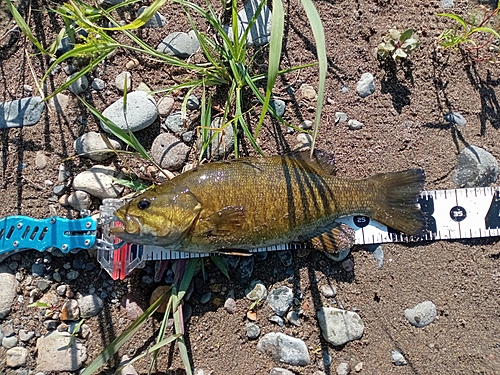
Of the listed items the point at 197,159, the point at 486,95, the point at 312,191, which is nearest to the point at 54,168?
the point at 197,159

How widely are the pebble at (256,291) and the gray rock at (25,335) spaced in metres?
1.89

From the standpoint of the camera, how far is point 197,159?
375cm

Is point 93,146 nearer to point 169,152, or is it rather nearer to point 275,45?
point 169,152

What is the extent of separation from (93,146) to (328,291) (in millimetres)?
2426

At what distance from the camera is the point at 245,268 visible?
372 centimetres

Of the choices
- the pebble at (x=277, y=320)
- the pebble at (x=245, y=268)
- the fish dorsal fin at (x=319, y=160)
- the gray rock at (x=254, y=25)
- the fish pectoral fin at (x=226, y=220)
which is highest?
the gray rock at (x=254, y=25)

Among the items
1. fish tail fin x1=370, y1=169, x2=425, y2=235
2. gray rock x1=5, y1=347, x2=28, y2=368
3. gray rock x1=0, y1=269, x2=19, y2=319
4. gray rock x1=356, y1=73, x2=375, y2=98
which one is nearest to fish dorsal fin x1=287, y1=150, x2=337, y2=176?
fish tail fin x1=370, y1=169, x2=425, y2=235

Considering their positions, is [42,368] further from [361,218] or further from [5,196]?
[361,218]

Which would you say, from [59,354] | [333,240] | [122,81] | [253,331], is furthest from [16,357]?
[333,240]

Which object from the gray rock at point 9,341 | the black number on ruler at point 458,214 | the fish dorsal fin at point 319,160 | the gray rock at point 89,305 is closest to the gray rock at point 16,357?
the gray rock at point 9,341

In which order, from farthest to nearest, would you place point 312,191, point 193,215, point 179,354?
point 179,354 < point 312,191 < point 193,215

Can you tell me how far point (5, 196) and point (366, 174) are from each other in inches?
127

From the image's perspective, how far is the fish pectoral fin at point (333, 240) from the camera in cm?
360

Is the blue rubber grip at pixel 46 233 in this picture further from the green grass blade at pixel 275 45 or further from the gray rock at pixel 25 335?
the green grass blade at pixel 275 45
